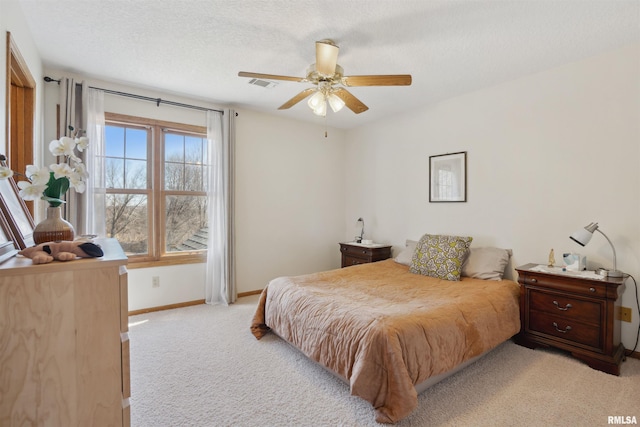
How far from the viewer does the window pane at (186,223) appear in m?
3.78

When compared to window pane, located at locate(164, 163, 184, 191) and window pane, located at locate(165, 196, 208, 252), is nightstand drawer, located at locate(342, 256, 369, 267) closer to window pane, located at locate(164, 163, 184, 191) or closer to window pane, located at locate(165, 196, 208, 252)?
window pane, located at locate(165, 196, 208, 252)

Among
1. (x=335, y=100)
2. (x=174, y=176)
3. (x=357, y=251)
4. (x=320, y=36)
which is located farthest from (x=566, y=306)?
(x=174, y=176)

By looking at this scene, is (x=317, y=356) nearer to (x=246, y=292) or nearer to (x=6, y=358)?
(x=6, y=358)

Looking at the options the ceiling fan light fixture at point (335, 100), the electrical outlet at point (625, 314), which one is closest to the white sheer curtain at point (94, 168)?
the ceiling fan light fixture at point (335, 100)

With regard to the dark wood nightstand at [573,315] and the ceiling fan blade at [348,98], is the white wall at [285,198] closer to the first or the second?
the ceiling fan blade at [348,98]

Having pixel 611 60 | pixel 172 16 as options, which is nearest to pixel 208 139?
A: pixel 172 16

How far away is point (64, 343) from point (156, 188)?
2.94 metres

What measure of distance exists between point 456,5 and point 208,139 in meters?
3.04

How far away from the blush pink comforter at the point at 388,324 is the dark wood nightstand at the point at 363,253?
102 cm

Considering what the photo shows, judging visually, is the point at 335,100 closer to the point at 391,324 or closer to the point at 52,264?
the point at 391,324

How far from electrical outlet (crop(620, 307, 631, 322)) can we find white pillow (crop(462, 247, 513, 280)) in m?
0.89

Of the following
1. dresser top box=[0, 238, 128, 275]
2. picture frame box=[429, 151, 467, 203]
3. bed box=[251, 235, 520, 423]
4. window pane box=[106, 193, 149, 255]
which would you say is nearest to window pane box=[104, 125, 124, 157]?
window pane box=[106, 193, 149, 255]

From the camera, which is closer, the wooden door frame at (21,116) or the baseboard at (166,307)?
the wooden door frame at (21,116)

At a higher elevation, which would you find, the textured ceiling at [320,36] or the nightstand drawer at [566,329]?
the textured ceiling at [320,36]
